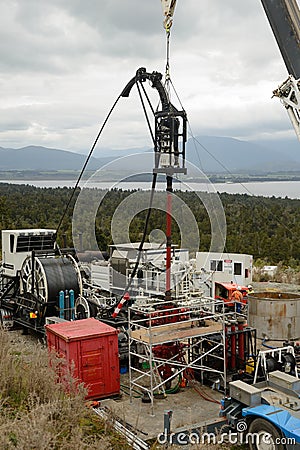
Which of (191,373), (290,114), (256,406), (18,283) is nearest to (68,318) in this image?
(18,283)

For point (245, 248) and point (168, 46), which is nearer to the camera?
point (168, 46)

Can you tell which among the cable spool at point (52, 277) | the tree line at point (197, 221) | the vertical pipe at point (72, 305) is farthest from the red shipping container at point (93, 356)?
the cable spool at point (52, 277)

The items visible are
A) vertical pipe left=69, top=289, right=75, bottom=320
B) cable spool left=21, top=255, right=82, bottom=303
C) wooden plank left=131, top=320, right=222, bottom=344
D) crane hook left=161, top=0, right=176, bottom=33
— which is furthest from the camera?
cable spool left=21, top=255, right=82, bottom=303

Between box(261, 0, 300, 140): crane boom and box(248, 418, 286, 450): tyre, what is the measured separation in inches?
159

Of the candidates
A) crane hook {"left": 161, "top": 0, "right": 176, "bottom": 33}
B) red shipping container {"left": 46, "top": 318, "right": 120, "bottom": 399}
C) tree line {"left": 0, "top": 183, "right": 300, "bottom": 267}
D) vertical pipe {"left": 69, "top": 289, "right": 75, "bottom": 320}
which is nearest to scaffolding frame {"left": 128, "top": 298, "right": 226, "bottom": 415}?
red shipping container {"left": 46, "top": 318, "right": 120, "bottom": 399}

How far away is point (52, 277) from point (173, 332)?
5.55 metres

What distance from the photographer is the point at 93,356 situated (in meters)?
10.4

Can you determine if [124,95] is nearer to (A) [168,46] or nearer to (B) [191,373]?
(A) [168,46]

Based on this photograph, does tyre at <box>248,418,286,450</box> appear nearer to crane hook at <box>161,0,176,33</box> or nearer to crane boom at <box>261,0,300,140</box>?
crane boom at <box>261,0,300,140</box>

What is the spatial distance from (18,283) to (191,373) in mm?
7750

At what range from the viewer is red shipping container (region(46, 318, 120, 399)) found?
1024 cm

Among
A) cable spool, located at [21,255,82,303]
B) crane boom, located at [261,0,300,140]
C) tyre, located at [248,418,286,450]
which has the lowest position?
tyre, located at [248,418,286,450]

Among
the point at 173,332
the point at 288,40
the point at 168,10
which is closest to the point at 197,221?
the point at 173,332

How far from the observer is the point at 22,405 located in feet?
26.5
